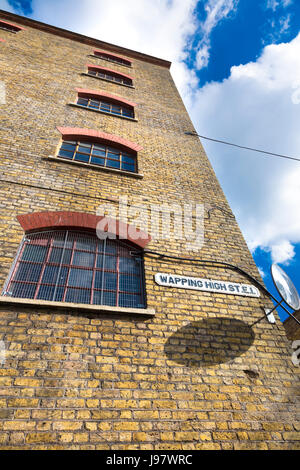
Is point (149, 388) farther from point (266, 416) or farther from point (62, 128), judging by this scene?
point (62, 128)

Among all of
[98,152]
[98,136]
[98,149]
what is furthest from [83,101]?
[98,152]

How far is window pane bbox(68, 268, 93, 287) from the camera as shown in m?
3.30

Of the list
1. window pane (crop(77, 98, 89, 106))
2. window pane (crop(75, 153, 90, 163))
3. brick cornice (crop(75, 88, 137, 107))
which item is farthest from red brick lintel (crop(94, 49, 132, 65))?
window pane (crop(75, 153, 90, 163))

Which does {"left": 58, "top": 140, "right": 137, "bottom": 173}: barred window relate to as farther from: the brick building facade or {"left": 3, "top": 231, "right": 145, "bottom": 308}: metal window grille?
{"left": 3, "top": 231, "right": 145, "bottom": 308}: metal window grille

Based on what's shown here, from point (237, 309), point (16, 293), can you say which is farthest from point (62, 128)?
point (237, 309)

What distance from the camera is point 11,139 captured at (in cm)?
461

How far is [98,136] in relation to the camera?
558cm

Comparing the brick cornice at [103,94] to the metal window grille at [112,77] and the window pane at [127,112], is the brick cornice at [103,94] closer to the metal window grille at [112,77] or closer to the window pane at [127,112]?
the window pane at [127,112]

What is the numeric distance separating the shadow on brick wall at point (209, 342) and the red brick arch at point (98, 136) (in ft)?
14.2

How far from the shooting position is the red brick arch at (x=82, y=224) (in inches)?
140

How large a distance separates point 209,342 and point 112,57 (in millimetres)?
12027

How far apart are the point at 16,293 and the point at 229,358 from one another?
2.79m

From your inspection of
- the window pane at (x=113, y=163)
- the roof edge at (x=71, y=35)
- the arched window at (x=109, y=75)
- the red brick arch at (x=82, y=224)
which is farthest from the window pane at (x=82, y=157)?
the roof edge at (x=71, y=35)

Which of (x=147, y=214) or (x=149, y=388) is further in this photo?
(x=147, y=214)
